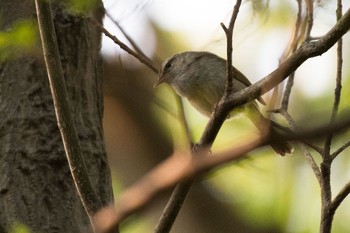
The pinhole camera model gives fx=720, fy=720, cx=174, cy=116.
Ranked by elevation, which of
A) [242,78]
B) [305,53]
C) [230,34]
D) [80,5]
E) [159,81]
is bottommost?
[242,78]

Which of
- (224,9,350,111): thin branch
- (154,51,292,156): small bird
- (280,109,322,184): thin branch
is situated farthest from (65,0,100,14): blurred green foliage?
(154,51,292,156): small bird

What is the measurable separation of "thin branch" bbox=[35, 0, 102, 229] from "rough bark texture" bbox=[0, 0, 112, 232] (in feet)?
1.75

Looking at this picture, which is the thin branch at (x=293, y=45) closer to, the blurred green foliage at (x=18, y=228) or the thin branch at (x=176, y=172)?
the blurred green foliage at (x=18, y=228)

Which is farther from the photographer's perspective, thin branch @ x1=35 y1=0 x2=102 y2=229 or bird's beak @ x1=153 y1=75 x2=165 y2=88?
bird's beak @ x1=153 y1=75 x2=165 y2=88

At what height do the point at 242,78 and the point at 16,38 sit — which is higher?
the point at 16,38

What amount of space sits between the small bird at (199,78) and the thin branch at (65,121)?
5.93 feet

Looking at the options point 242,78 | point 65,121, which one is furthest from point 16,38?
point 242,78

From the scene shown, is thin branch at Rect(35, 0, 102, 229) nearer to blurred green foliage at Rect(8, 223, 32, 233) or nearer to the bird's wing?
blurred green foliage at Rect(8, 223, 32, 233)

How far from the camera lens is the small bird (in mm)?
3709

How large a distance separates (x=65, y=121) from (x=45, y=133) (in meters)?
0.76

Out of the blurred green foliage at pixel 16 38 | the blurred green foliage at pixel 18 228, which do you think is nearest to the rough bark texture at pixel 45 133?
the blurred green foliage at pixel 18 228

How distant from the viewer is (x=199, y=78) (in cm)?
393

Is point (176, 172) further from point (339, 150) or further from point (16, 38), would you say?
point (16, 38)

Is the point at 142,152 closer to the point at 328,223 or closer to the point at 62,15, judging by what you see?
the point at 62,15
